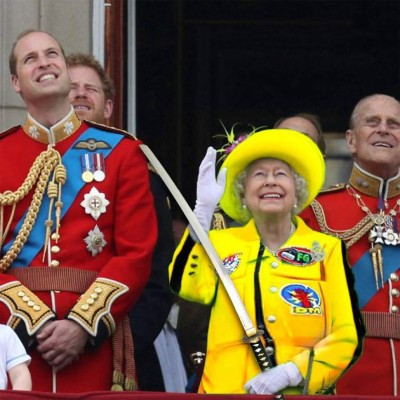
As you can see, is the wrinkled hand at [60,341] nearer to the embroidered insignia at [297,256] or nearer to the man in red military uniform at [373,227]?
the embroidered insignia at [297,256]

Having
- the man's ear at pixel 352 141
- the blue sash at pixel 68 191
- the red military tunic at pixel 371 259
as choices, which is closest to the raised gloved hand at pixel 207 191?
the blue sash at pixel 68 191

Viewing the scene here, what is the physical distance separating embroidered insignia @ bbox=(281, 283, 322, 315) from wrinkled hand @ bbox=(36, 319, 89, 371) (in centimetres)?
73

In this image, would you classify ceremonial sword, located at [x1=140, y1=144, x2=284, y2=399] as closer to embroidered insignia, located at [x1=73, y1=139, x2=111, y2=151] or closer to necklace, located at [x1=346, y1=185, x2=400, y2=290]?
embroidered insignia, located at [x1=73, y1=139, x2=111, y2=151]

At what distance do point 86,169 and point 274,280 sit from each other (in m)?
0.86

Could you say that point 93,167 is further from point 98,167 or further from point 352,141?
point 352,141

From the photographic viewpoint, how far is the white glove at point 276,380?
686 cm

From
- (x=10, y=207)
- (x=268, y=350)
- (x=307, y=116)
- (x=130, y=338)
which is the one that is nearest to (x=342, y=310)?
(x=268, y=350)

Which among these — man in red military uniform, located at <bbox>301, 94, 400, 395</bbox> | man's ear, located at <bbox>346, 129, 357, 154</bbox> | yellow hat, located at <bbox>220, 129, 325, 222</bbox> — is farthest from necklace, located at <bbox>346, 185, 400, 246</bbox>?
yellow hat, located at <bbox>220, 129, 325, 222</bbox>

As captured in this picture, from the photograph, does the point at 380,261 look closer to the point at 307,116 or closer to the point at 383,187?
the point at 383,187

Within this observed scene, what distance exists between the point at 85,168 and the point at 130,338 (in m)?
0.65

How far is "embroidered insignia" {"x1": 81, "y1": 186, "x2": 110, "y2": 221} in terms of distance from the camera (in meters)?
7.36

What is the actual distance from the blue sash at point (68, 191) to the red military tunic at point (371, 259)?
3.05 ft

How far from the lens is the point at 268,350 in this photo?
7.00 m

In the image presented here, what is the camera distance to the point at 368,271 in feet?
26.0
